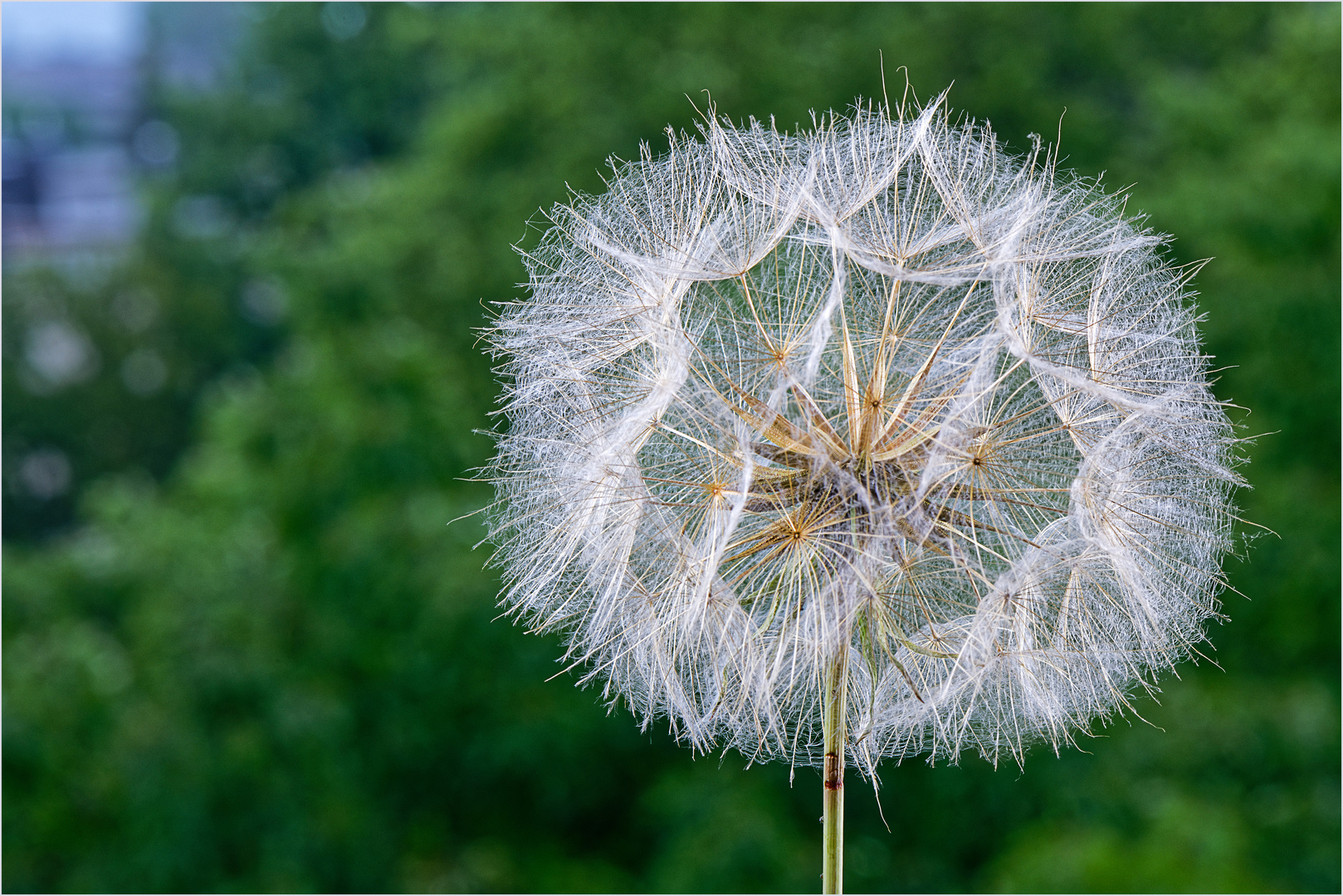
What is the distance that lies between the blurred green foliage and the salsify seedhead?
812 cm

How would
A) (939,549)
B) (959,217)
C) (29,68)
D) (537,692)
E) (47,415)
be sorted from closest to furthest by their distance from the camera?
1. (939,549)
2. (959,217)
3. (537,692)
4. (47,415)
5. (29,68)

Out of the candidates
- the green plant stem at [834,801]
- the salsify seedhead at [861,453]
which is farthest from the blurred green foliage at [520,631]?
the green plant stem at [834,801]

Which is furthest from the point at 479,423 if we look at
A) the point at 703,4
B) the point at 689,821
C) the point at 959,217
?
the point at 959,217

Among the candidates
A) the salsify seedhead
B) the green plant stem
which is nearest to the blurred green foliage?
the salsify seedhead

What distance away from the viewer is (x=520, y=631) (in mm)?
11586

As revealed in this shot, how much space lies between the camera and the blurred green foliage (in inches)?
468

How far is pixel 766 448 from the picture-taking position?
245cm

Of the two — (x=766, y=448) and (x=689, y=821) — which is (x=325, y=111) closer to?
(x=689, y=821)

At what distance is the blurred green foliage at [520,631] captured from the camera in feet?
39.0

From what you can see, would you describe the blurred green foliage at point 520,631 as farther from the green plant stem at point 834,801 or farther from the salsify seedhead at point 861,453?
the green plant stem at point 834,801

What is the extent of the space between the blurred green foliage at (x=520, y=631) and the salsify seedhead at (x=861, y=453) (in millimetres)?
8122

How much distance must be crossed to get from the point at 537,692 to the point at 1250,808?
7.18m

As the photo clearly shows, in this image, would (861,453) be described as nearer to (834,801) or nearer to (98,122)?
(834,801)

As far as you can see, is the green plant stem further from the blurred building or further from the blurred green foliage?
the blurred building
